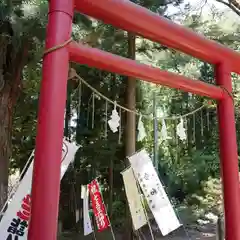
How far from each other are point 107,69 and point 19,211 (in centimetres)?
185

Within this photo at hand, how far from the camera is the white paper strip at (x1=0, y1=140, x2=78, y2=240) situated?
3.04 meters

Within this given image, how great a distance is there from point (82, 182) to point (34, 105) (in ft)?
8.52

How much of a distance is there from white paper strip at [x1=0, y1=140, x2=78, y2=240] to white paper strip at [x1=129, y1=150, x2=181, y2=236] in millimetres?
1539

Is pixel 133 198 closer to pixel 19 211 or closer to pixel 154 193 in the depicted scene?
pixel 154 193

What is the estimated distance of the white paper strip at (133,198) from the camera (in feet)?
15.6

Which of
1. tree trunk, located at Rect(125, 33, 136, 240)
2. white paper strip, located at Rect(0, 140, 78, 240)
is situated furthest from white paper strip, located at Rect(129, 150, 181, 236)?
white paper strip, located at Rect(0, 140, 78, 240)

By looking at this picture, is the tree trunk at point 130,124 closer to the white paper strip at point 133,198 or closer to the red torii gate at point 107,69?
the white paper strip at point 133,198

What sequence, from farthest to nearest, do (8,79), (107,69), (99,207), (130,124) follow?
(130,124)
(99,207)
(8,79)
(107,69)

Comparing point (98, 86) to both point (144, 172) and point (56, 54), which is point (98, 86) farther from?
point (56, 54)

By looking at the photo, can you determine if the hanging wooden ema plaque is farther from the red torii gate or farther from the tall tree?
the red torii gate

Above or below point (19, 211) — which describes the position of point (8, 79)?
above

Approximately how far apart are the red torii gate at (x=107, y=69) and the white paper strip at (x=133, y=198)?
93.5 inches

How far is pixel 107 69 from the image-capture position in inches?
79.2

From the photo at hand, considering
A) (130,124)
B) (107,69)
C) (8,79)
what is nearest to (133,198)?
(130,124)
